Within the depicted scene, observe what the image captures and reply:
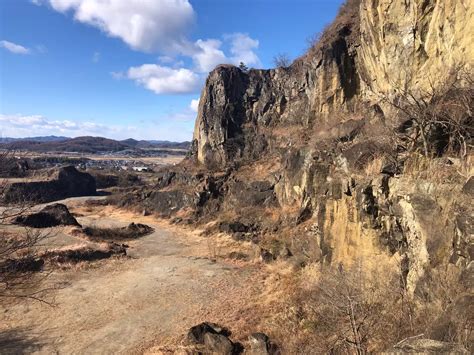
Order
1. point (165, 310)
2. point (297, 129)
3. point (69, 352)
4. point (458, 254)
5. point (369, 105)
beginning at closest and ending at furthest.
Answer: point (458, 254)
point (69, 352)
point (165, 310)
point (369, 105)
point (297, 129)

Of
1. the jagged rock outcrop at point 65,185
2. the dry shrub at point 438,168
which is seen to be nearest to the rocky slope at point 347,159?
the dry shrub at point 438,168

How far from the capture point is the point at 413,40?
2689 centimetres

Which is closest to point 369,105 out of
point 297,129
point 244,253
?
point 297,129

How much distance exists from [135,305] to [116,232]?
820 inches

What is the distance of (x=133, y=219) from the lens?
53312mm

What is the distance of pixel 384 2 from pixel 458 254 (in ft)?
76.8

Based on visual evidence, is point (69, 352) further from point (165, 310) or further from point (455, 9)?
point (455, 9)

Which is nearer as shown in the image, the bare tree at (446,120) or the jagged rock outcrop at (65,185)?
the bare tree at (446,120)

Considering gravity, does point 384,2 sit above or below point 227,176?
above

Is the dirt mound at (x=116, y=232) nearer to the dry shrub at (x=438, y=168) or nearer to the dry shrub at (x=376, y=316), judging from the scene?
the dry shrub at (x=376, y=316)

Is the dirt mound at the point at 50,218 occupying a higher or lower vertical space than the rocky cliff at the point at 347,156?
lower

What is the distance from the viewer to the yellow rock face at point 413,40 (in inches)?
816

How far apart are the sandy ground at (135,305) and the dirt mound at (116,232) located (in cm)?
539

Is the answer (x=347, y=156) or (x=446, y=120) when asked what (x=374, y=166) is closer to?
(x=347, y=156)
